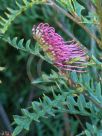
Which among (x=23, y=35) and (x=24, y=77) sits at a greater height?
(x=23, y=35)

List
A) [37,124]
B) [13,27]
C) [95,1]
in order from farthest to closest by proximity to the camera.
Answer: [13,27] → [37,124] → [95,1]

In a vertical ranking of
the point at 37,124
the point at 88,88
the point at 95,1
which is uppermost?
the point at 95,1

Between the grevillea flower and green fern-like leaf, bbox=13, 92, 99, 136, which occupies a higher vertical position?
the grevillea flower

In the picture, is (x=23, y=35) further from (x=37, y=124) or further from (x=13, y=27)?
(x=37, y=124)

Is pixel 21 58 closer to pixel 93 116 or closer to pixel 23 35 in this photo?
pixel 23 35

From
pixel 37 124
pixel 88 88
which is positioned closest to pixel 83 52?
pixel 88 88

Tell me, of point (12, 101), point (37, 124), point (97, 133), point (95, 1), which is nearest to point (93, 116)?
point (97, 133)

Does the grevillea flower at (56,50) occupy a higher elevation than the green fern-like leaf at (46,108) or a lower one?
higher

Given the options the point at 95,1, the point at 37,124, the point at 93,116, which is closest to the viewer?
the point at 95,1

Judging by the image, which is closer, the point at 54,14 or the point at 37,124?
the point at 37,124
